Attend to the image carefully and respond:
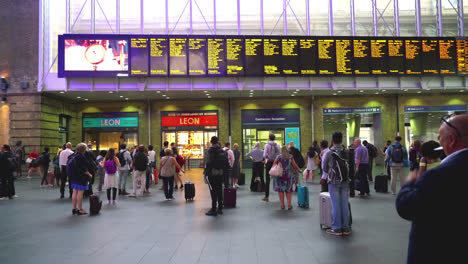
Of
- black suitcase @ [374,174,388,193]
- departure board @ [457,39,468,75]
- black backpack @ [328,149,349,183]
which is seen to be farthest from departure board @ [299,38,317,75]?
black backpack @ [328,149,349,183]

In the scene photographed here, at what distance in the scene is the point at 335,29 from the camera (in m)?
21.4

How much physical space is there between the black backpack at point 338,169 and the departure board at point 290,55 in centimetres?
1260

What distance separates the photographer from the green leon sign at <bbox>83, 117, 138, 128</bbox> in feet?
72.9

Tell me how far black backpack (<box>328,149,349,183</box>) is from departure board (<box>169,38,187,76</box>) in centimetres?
1285

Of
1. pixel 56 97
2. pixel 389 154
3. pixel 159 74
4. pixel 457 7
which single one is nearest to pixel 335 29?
pixel 457 7

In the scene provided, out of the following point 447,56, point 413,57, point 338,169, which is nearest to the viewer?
point 338,169

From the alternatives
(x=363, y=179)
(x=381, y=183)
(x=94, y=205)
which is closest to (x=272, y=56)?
(x=381, y=183)

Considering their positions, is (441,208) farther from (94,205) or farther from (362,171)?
(362,171)

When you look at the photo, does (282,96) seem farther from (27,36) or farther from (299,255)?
(299,255)

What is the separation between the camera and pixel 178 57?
17.4 m

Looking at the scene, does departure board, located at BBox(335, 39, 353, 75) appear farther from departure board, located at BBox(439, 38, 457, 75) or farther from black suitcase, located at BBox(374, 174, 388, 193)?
black suitcase, located at BBox(374, 174, 388, 193)

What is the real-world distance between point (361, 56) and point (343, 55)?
3.47 ft

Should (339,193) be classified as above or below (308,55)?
below

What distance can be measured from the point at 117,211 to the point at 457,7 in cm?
2395
